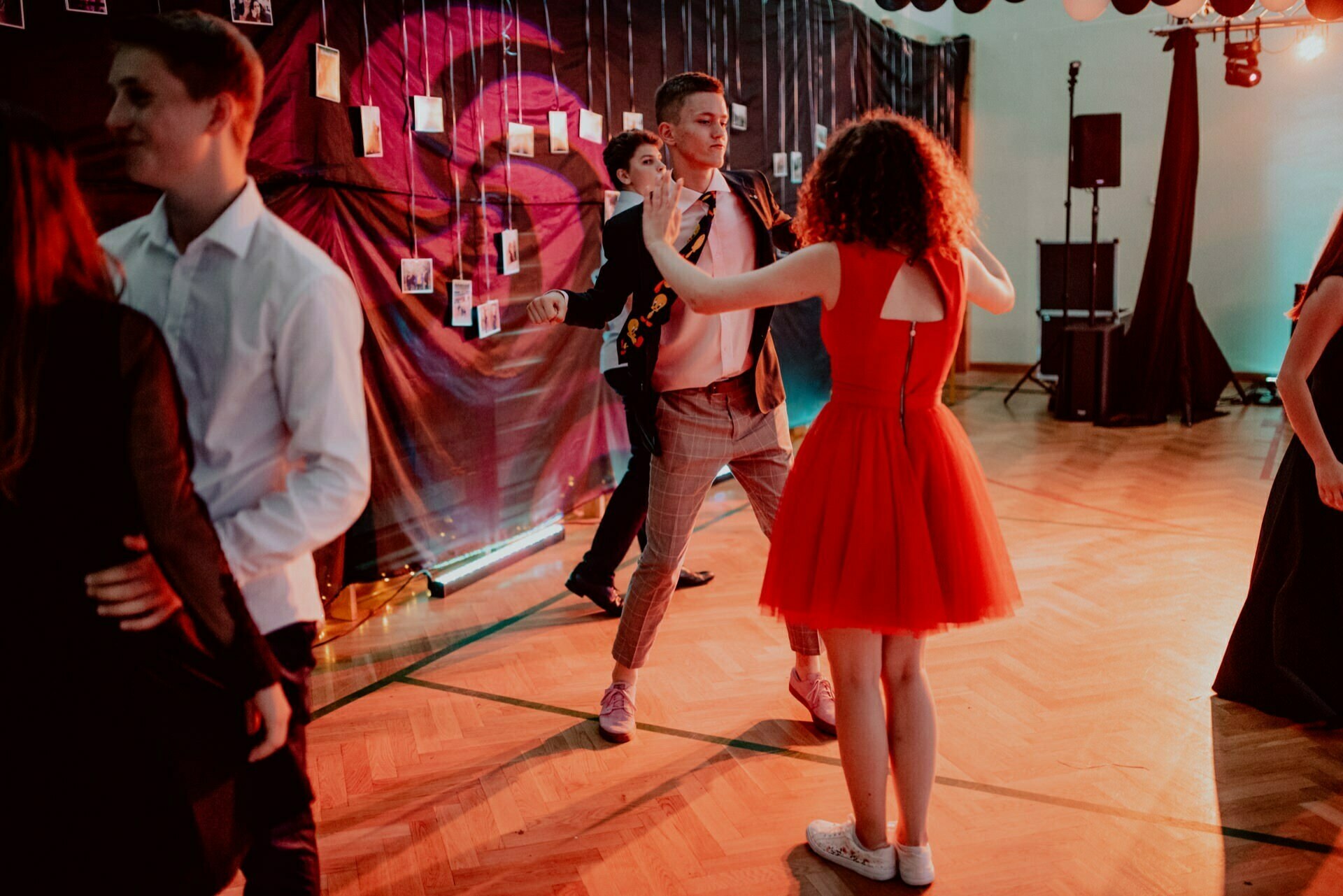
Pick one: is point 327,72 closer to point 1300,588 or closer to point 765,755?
point 765,755

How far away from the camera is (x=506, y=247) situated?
14.7ft

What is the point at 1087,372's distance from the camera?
24.3ft

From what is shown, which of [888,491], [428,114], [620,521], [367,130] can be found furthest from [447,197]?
[888,491]

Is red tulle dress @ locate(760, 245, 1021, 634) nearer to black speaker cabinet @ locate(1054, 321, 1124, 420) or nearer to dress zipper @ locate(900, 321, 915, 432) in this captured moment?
dress zipper @ locate(900, 321, 915, 432)

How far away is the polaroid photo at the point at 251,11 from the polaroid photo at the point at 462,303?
3.93 ft

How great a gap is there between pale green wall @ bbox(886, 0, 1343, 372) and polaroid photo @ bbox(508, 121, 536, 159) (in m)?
5.80

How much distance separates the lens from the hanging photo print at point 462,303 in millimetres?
4188

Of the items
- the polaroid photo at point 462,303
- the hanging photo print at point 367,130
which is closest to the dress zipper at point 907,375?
the hanging photo print at point 367,130

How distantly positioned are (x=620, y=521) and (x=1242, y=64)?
6.12 metres

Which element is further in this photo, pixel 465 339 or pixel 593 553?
pixel 465 339

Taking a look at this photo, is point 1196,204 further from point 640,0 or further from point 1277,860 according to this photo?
point 1277,860

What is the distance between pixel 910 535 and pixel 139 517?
1252 mm

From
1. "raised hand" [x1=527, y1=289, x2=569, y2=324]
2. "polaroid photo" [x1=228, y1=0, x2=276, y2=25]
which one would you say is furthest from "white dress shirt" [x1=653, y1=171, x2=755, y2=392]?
"polaroid photo" [x1=228, y1=0, x2=276, y2=25]

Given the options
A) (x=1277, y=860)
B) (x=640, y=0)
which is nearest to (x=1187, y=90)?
(x=640, y=0)
